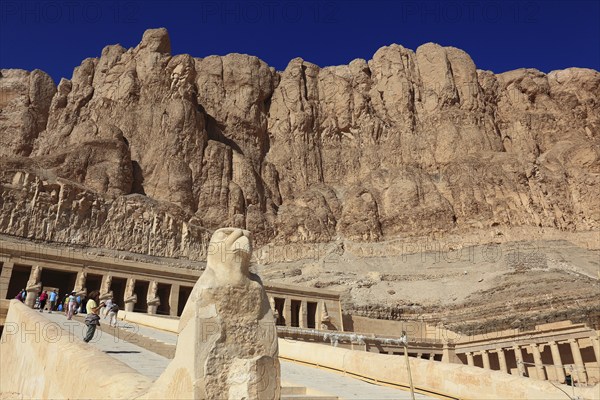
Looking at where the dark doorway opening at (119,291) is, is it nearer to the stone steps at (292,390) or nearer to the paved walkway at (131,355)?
the paved walkway at (131,355)

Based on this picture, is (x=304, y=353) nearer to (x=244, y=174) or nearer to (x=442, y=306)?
(x=442, y=306)

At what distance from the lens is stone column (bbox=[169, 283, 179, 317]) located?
970 inches

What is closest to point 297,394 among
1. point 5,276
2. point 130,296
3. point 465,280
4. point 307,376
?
point 307,376

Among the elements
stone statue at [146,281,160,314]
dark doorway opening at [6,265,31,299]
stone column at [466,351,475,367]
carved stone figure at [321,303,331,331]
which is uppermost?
dark doorway opening at [6,265,31,299]

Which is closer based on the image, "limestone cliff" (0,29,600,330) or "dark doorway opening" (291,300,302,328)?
"dark doorway opening" (291,300,302,328)

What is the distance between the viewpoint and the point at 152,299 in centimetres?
2267

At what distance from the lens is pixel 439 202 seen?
175 feet

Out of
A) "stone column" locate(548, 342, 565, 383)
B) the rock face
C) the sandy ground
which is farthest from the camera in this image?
the rock face

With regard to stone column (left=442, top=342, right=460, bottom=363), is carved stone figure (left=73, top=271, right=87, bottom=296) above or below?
above

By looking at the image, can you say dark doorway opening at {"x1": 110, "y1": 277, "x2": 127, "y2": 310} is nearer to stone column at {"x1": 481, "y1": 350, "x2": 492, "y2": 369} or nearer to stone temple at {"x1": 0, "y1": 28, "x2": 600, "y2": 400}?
stone temple at {"x1": 0, "y1": 28, "x2": 600, "y2": 400}

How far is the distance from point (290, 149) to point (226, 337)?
62.1m

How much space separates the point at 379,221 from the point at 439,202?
720 centimetres

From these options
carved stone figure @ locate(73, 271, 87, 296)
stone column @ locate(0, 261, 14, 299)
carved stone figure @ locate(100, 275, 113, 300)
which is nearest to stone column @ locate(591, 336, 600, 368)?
carved stone figure @ locate(100, 275, 113, 300)

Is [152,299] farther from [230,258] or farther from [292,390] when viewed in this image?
[230,258]
